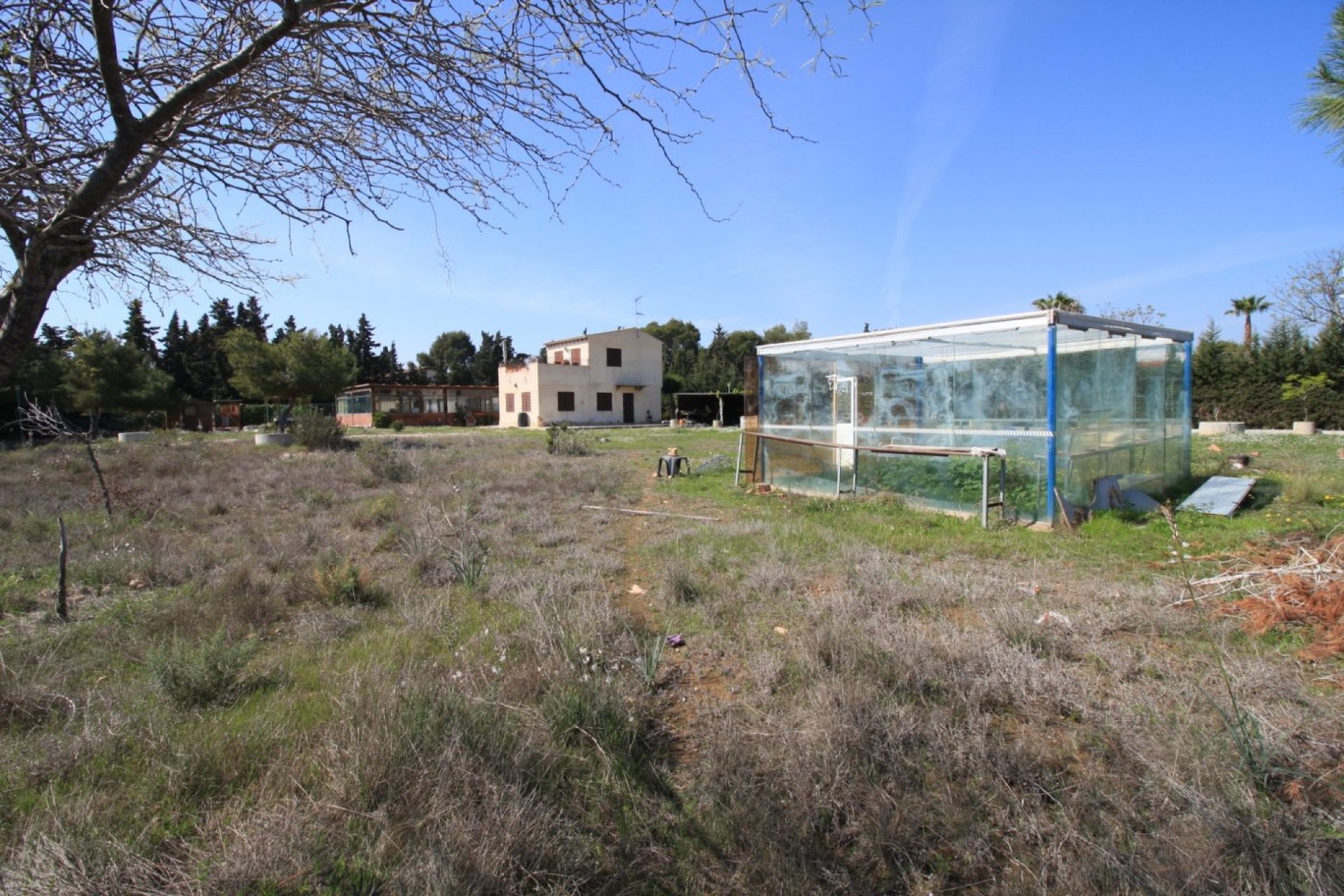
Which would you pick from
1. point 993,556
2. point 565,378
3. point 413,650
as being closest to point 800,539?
point 993,556

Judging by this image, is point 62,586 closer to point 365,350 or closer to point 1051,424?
point 1051,424

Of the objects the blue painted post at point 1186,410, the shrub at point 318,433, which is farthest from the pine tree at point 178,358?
the blue painted post at point 1186,410

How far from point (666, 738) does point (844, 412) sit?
957cm

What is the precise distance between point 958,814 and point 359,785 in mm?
2355

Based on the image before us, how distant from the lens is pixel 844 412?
1220cm

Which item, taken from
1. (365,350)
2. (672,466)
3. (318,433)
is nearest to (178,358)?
(365,350)

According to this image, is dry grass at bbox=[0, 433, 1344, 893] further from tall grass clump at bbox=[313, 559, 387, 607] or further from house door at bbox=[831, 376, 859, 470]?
house door at bbox=[831, 376, 859, 470]

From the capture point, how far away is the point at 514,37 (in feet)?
7.21

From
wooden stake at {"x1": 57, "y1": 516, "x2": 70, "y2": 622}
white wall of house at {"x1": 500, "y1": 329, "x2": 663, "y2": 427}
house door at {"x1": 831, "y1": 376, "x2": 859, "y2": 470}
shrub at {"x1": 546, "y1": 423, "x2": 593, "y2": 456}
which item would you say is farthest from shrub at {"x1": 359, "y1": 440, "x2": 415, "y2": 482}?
white wall of house at {"x1": 500, "y1": 329, "x2": 663, "y2": 427}

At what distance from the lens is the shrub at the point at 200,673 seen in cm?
365

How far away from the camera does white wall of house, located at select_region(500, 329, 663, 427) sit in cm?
4244

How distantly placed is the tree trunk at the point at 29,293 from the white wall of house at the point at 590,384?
39.8 meters

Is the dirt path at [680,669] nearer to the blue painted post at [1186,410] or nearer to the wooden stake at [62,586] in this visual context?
the wooden stake at [62,586]

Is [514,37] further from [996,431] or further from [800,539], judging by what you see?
[996,431]
